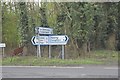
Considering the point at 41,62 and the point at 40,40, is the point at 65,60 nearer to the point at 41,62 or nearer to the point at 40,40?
the point at 41,62

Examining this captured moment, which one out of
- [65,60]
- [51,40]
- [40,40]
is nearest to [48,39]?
[51,40]

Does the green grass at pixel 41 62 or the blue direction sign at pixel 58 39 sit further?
the blue direction sign at pixel 58 39

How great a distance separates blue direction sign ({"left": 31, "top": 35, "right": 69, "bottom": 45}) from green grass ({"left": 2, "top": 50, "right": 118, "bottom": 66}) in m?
0.64

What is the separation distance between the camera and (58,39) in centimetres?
1128

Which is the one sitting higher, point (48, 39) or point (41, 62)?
point (48, 39)

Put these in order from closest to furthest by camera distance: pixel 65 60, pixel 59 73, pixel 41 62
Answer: pixel 59 73, pixel 41 62, pixel 65 60

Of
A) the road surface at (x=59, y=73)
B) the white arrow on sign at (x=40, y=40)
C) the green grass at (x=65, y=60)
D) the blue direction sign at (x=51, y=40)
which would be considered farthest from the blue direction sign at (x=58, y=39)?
the road surface at (x=59, y=73)

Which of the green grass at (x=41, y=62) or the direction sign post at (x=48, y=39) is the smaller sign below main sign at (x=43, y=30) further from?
the green grass at (x=41, y=62)

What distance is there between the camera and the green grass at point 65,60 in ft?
33.8

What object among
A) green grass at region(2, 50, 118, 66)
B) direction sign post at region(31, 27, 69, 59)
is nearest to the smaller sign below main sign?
direction sign post at region(31, 27, 69, 59)

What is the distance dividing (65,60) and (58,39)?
0.93m

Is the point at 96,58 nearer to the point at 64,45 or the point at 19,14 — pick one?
the point at 64,45

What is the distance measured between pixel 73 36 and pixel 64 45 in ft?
1.96

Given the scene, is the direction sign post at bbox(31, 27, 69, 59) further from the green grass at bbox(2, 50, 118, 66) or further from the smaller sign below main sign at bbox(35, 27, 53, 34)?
the green grass at bbox(2, 50, 118, 66)
